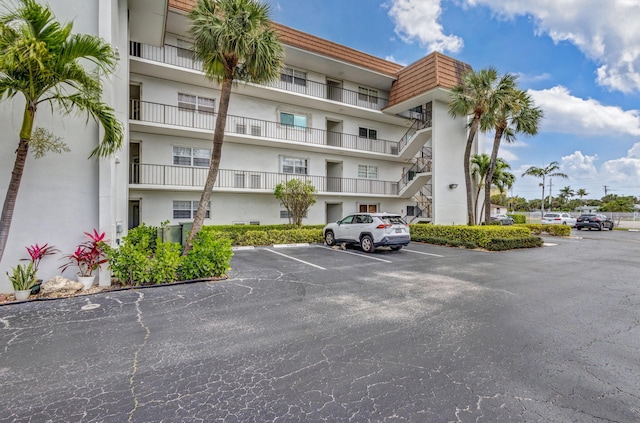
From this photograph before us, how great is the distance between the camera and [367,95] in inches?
825

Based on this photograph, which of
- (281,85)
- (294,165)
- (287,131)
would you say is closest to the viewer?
(281,85)

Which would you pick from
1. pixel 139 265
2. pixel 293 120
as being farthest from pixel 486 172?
pixel 139 265

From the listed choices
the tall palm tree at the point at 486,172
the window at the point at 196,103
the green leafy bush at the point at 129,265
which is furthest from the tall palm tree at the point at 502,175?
the green leafy bush at the point at 129,265

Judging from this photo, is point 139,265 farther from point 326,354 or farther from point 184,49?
point 184,49

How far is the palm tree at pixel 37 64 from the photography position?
4695 millimetres

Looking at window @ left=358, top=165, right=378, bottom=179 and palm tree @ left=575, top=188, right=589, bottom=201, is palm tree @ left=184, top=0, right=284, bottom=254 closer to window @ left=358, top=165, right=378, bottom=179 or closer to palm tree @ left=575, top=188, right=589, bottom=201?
window @ left=358, top=165, right=378, bottom=179

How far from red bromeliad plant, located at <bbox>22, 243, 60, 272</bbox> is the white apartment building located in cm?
140

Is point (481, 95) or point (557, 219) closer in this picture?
point (481, 95)

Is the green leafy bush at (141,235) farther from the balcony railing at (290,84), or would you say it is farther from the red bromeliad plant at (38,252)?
the balcony railing at (290,84)

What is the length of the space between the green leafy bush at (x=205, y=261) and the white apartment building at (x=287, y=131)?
202cm

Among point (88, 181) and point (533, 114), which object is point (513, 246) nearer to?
point (533, 114)

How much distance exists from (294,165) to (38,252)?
13863mm

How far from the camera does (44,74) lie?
5141mm

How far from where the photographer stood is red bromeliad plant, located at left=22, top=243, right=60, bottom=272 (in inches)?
241
